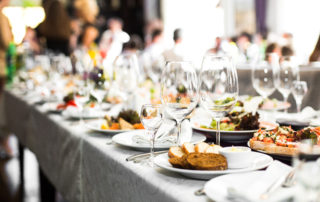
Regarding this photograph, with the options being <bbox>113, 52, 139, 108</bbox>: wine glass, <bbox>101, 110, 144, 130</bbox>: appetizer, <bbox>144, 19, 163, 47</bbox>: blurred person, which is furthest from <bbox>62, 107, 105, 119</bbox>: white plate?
<bbox>144, 19, 163, 47</bbox>: blurred person

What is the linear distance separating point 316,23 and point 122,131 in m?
7.55

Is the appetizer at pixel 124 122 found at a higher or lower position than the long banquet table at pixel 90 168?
higher

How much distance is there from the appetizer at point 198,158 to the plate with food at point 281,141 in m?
0.12

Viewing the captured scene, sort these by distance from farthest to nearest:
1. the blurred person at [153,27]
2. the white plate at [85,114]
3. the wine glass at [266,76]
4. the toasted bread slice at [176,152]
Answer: the blurred person at [153,27]
the white plate at [85,114]
the wine glass at [266,76]
the toasted bread slice at [176,152]

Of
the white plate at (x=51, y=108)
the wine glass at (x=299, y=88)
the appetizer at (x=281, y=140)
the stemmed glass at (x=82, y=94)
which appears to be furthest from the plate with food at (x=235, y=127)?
the white plate at (x=51, y=108)

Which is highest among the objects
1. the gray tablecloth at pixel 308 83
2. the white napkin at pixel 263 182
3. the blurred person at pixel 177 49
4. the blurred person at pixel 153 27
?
the blurred person at pixel 153 27

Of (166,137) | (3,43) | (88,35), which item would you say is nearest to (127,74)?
(166,137)

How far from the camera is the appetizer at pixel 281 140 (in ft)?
3.20

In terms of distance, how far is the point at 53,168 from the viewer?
185cm

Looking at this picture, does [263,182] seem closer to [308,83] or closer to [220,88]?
[220,88]

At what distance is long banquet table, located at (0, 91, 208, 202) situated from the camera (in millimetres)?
890

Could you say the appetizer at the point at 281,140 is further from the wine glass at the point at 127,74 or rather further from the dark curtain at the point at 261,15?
the dark curtain at the point at 261,15

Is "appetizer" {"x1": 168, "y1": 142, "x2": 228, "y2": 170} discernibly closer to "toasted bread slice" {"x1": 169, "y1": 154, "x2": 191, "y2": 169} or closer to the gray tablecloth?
"toasted bread slice" {"x1": 169, "y1": 154, "x2": 191, "y2": 169}

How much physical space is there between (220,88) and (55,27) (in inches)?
176
